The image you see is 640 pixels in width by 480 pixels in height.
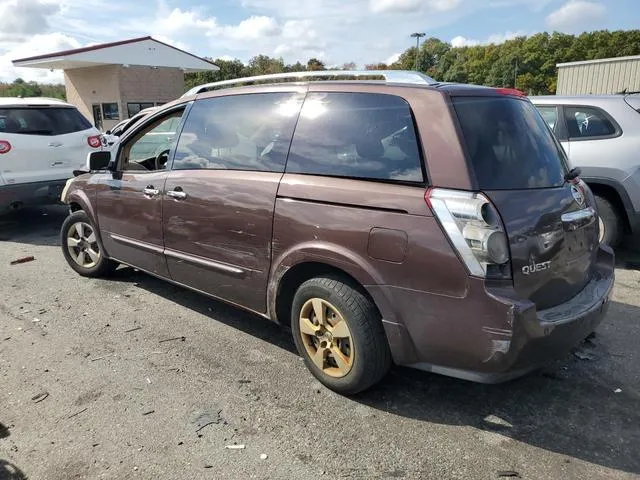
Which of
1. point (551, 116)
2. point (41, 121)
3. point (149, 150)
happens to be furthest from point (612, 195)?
point (41, 121)

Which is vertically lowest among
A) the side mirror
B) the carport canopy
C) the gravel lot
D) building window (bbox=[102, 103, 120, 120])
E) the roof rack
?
the gravel lot

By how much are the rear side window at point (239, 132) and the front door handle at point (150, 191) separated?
0.89ft

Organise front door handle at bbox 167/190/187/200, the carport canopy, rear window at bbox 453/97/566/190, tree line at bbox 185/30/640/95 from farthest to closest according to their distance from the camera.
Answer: tree line at bbox 185/30/640/95 < the carport canopy < front door handle at bbox 167/190/187/200 < rear window at bbox 453/97/566/190

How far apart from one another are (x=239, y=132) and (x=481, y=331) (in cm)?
221

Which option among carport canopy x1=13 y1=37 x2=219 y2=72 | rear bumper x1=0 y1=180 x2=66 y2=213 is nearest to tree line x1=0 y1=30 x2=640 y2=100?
carport canopy x1=13 y1=37 x2=219 y2=72

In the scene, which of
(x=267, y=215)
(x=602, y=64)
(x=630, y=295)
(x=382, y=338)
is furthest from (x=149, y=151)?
(x=602, y=64)

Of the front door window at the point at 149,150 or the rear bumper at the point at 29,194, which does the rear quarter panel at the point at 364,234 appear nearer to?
the front door window at the point at 149,150

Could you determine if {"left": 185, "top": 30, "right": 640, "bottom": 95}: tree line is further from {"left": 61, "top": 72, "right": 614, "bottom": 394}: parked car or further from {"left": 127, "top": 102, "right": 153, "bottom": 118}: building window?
{"left": 61, "top": 72, "right": 614, "bottom": 394}: parked car

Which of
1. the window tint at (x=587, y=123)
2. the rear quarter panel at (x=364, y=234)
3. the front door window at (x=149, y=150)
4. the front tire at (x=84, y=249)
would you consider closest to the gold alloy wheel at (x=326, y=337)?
the rear quarter panel at (x=364, y=234)

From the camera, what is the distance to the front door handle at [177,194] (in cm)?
396

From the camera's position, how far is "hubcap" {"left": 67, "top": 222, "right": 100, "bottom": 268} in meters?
5.40

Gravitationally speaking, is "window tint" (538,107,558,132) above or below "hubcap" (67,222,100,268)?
above

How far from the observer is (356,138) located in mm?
3102

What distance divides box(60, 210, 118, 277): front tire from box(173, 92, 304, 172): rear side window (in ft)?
5.74
